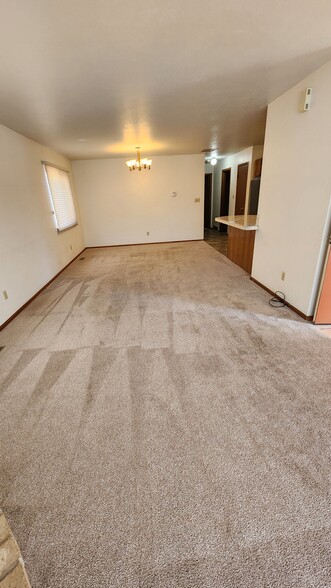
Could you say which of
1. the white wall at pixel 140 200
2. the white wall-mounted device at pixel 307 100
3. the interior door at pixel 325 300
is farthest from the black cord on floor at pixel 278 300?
the white wall at pixel 140 200

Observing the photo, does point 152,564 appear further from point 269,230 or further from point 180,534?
point 269,230

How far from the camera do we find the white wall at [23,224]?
3.20 m

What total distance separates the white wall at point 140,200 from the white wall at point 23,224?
186cm

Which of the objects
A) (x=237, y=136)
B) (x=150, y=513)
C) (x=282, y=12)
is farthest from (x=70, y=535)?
(x=237, y=136)

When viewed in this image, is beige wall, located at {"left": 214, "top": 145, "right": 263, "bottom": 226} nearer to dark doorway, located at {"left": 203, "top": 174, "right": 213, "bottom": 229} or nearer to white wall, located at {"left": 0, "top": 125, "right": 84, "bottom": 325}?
dark doorway, located at {"left": 203, "top": 174, "right": 213, "bottom": 229}

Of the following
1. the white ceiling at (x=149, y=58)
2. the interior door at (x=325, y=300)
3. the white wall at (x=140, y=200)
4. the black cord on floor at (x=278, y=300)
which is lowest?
the black cord on floor at (x=278, y=300)

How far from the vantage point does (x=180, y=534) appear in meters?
1.08

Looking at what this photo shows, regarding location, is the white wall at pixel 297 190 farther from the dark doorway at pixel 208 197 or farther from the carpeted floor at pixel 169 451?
the dark doorway at pixel 208 197

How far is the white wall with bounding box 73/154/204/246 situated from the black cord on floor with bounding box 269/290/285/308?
4.50m

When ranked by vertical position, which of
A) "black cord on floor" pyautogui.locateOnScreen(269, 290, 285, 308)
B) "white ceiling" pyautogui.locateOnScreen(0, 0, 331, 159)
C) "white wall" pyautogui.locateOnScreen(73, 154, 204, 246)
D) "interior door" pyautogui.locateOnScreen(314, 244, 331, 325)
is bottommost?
"black cord on floor" pyautogui.locateOnScreen(269, 290, 285, 308)

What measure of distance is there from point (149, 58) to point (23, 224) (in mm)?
2714

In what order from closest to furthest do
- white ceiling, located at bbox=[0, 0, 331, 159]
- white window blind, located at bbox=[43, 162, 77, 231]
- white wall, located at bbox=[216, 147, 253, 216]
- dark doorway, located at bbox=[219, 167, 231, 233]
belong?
white ceiling, located at bbox=[0, 0, 331, 159] < white window blind, located at bbox=[43, 162, 77, 231] < white wall, located at bbox=[216, 147, 253, 216] < dark doorway, located at bbox=[219, 167, 231, 233]

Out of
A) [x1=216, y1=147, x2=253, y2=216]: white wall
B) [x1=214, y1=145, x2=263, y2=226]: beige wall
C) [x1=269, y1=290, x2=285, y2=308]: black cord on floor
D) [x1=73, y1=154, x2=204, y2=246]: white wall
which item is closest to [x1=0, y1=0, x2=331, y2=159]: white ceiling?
[x1=269, y1=290, x2=285, y2=308]: black cord on floor

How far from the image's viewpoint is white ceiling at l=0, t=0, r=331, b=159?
148 centimetres
